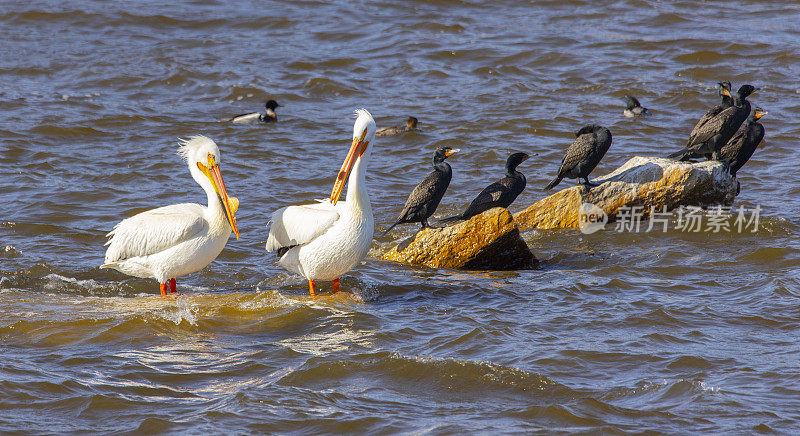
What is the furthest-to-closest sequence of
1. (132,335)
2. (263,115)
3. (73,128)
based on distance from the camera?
(263,115) < (73,128) < (132,335)

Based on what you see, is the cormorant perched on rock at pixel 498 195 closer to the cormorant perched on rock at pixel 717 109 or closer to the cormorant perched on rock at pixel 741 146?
the cormorant perched on rock at pixel 717 109

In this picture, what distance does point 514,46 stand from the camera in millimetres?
16766

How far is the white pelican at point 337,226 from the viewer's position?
6422 millimetres

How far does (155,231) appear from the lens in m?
6.54

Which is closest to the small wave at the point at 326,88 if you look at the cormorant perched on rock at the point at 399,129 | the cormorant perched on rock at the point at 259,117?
the cormorant perched on rock at the point at 259,117

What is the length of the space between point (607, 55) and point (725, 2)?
5.84 m

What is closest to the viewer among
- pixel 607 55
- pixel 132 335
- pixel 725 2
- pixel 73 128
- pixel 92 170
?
pixel 132 335

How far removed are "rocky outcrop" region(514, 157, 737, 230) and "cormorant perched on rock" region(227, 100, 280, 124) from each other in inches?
224

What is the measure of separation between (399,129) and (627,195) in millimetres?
4535

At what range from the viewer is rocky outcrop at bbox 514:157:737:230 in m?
8.74

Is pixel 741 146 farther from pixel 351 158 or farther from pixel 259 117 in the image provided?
pixel 259 117

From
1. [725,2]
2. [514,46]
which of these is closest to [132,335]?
[514,46]

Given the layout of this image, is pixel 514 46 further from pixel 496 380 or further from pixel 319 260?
pixel 496 380

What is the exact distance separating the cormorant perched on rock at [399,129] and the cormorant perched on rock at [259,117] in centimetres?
193
